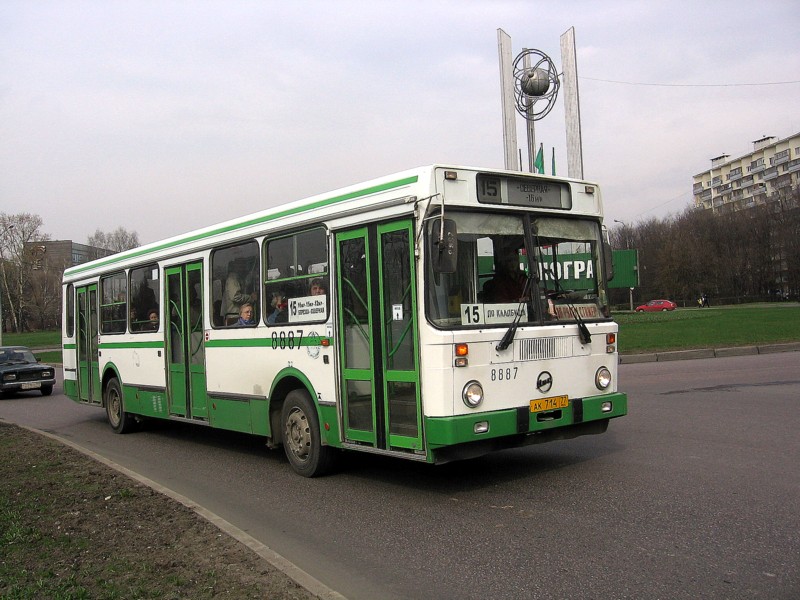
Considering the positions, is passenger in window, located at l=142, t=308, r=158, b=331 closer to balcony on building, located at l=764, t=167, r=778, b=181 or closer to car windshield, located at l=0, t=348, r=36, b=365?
car windshield, located at l=0, t=348, r=36, b=365

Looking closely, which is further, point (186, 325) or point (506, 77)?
point (506, 77)

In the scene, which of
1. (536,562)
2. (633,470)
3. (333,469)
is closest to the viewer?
(536,562)

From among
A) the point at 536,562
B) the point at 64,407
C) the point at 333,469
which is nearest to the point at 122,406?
the point at 333,469

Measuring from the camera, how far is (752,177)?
12631 centimetres

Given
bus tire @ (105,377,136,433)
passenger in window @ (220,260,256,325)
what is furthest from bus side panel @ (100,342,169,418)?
passenger in window @ (220,260,256,325)

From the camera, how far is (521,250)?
719 cm

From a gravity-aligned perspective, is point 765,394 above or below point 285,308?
below

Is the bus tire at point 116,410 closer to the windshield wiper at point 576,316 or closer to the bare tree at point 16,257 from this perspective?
the windshield wiper at point 576,316

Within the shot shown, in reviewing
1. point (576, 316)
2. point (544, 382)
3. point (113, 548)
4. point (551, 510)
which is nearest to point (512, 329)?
point (544, 382)

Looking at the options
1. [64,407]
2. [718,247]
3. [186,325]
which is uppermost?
[718,247]

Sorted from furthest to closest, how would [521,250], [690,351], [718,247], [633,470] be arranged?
[718,247] → [690,351] → [633,470] → [521,250]

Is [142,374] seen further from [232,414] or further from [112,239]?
[112,239]

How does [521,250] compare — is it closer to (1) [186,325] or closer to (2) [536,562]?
(2) [536,562]

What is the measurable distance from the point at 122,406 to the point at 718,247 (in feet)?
282
